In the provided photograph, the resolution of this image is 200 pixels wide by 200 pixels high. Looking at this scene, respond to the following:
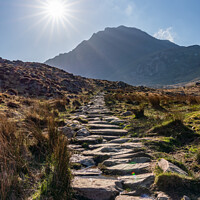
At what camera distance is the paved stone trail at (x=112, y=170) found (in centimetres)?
199

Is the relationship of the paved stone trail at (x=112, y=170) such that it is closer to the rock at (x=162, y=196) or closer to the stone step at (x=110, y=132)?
the rock at (x=162, y=196)

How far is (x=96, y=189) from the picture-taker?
2.00 metres

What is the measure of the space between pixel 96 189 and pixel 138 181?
0.65 m

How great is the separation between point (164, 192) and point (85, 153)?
6.09 ft

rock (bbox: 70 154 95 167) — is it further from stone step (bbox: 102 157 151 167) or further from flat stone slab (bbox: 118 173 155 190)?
flat stone slab (bbox: 118 173 155 190)

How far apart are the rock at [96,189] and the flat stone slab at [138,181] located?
239mm

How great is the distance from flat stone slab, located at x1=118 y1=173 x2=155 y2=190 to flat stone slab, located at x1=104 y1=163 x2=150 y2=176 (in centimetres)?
13

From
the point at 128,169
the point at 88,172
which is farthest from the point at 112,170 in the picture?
the point at 88,172

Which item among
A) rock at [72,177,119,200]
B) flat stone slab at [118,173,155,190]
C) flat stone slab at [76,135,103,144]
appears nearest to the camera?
rock at [72,177,119,200]

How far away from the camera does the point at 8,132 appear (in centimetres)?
273

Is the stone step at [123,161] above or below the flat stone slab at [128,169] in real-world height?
above

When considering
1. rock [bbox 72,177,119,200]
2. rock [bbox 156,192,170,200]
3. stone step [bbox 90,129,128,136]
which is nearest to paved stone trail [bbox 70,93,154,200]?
rock [bbox 72,177,119,200]

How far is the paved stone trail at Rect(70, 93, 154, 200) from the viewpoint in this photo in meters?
1.99

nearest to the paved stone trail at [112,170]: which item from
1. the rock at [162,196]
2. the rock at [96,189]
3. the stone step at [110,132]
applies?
the rock at [96,189]
